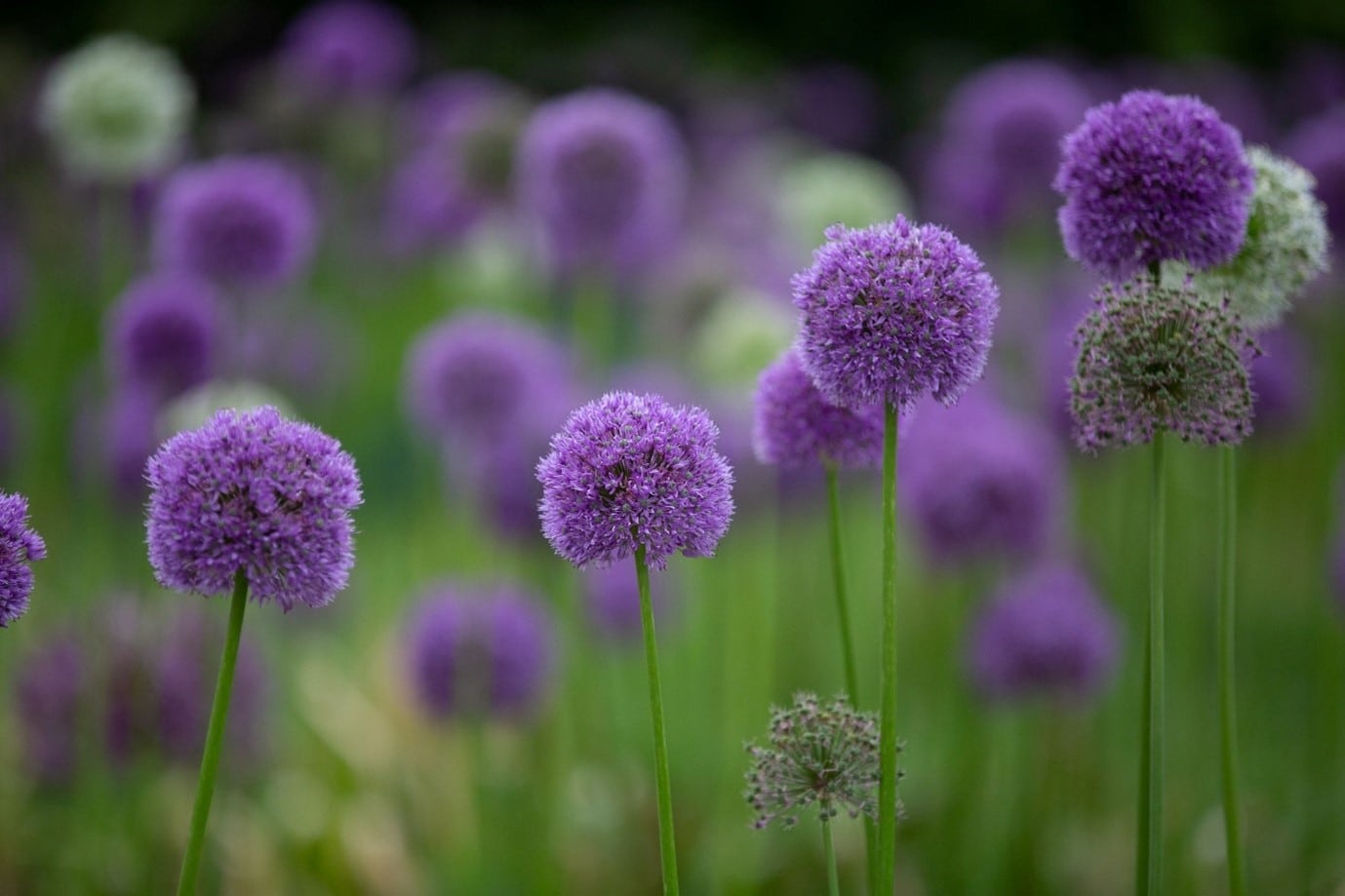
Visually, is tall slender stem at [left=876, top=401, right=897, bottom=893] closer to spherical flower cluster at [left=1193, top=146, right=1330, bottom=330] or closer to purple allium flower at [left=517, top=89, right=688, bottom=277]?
spherical flower cluster at [left=1193, top=146, right=1330, bottom=330]

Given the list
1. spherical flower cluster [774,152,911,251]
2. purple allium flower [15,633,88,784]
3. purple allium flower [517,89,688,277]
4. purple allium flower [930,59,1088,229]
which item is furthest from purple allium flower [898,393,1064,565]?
purple allium flower [15,633,88,784]

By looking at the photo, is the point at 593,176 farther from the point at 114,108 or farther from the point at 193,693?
the point at 193,693

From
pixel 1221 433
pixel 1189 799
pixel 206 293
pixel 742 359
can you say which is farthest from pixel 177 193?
pixel 1189 799

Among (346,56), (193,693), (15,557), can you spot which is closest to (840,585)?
(15,557)

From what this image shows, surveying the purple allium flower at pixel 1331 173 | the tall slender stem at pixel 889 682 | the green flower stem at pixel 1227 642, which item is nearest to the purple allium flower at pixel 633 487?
the tall slender stem at pixel 889 682

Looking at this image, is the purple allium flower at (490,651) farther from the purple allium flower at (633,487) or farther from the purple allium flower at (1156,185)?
the purple allium flower at (1156,185)
